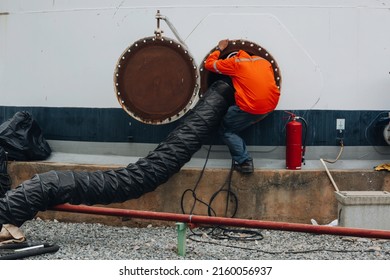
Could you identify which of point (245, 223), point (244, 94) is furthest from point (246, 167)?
point (245, 223)

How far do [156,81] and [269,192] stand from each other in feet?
5.71

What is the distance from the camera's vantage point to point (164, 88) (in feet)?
21.9

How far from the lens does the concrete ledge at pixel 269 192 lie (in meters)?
6.68

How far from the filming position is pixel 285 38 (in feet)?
22.8

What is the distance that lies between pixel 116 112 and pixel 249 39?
1775 mm

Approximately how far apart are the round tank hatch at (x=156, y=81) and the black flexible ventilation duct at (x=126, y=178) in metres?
0.20

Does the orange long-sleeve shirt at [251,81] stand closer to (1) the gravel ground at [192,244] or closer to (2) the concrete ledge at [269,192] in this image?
(2) the concrete ledge at [269,192]

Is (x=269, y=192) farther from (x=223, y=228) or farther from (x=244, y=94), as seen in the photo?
(x=244, y=94)

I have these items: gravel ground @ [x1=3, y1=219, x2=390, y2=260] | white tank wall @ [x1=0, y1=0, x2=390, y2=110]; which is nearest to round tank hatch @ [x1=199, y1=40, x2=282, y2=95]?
white tank wall @ [x1=0, y1=0, x2=390, y2=110]

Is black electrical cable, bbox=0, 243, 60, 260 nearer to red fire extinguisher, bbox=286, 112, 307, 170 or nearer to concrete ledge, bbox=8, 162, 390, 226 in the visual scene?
concrete ledge, bbox=8, 162, 390, 226

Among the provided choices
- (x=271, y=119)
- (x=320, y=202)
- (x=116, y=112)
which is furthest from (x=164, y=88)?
(x=320, y=202)

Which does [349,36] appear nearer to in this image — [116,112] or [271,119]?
[271,119]

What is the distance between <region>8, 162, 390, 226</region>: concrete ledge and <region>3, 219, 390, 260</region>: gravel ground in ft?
0.94

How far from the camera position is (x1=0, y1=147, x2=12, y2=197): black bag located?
6.88 meters
